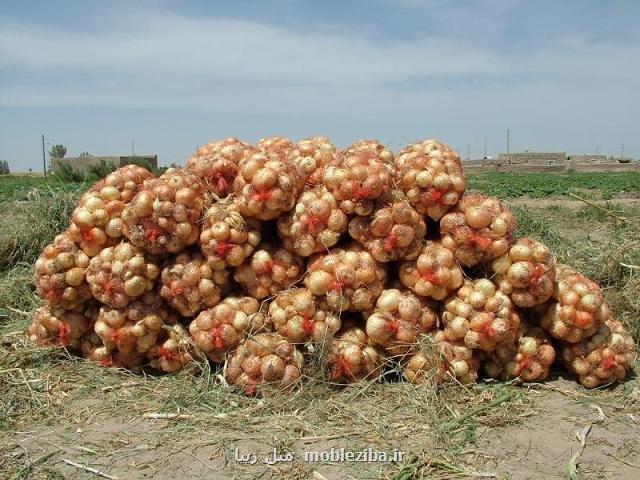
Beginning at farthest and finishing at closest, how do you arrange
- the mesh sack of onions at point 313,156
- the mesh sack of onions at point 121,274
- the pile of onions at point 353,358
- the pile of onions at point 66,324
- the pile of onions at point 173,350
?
the pile of onions at point 66,324, the mesh sack of onions at point 313,156, the pile of onions at point 173,350, the mesh sack of onions at point 121,274, the pile of onions at point 353,358

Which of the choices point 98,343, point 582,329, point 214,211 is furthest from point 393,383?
point 98,343

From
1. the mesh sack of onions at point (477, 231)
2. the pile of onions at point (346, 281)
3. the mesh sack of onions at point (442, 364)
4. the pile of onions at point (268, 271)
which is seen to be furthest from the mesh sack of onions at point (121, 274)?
the mesh sack of onions at point (477, 231)

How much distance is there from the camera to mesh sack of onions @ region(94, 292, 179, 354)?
159 inches

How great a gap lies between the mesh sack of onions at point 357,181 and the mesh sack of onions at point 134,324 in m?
1.44

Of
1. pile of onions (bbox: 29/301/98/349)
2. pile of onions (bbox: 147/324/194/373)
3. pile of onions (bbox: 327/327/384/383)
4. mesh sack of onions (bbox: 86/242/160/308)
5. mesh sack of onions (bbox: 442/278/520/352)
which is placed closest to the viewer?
mesh sack of onions (bbox: 442/278/520/352)

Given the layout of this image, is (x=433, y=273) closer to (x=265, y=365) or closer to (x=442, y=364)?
(x=442, y=364)

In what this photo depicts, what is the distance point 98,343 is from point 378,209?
2.23 metres

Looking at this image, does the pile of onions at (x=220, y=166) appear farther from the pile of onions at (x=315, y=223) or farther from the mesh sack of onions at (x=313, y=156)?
the pile of onions at (x=315, y=223)

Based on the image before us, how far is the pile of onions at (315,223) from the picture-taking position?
3887 millimetres

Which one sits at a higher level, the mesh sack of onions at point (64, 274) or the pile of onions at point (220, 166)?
the pile of onions at point (220, 166)

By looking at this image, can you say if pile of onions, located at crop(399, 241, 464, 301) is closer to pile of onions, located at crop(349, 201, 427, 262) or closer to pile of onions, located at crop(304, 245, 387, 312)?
pile of onions, located at crop(349, 201, 427, 262)

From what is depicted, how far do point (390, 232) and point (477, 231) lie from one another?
568 millimetres

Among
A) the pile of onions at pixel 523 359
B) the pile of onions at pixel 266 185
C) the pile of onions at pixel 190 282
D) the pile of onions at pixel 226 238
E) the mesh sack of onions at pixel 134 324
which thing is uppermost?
the pile of onions at pixel 266 185

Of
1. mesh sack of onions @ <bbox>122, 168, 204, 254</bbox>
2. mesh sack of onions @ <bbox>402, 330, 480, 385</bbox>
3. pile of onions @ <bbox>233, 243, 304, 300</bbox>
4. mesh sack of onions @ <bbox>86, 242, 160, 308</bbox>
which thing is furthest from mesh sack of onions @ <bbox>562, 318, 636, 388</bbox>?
mesh sack of onions @ <bbox>86, 242, 160, 308</bbox>
